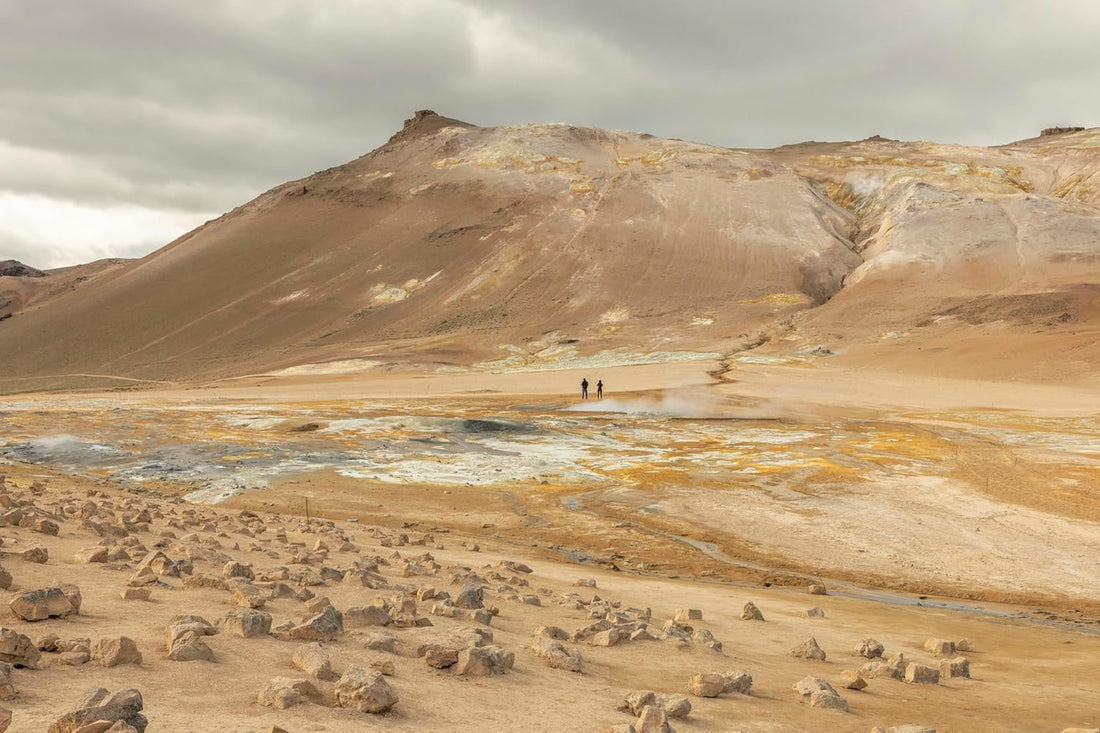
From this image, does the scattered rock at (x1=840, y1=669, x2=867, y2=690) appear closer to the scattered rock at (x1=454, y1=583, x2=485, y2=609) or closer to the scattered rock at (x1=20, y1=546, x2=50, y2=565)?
the scattered rock at (x1=454, y1=583, x2=485, y2=609)

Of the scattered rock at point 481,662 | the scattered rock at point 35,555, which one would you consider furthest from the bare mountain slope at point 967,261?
the scattered rock at point 35,555

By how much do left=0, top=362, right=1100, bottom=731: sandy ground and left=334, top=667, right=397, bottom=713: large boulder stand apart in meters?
0.18

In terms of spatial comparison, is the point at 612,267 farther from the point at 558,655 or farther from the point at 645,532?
the point at 558,655

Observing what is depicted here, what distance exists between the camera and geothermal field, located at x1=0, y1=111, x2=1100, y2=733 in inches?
294

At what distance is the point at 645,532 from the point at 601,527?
115cm

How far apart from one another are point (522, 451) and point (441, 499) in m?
9.38

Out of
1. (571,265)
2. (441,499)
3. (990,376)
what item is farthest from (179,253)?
(441,499)

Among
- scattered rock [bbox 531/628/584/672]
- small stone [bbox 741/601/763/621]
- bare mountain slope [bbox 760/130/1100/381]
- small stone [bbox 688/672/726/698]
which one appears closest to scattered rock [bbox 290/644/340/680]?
scattered rock [bbox 531/628/584/672]

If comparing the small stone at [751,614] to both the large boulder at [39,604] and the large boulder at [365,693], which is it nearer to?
the large boulder at [365,693]

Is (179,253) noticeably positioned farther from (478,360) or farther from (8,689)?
(8,689)

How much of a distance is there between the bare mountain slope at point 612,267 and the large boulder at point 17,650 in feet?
270

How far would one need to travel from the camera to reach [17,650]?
621 cm

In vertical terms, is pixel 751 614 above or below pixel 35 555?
below

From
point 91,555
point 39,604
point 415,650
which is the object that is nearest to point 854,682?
point 415,650
